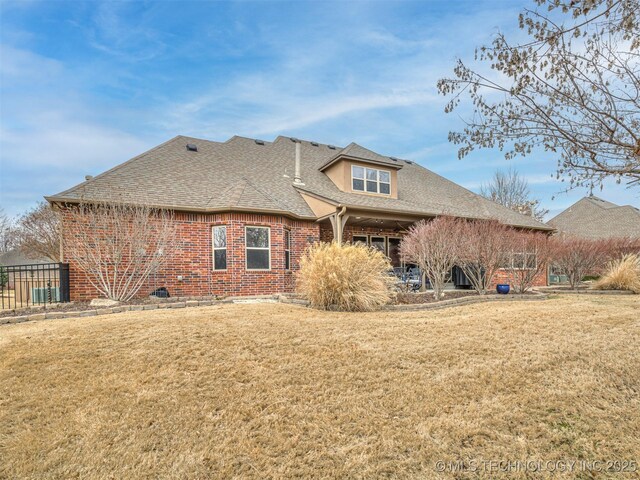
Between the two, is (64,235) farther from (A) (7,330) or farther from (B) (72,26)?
(B) (72,26)

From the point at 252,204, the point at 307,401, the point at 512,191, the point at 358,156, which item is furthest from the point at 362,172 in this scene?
the point at 512,191

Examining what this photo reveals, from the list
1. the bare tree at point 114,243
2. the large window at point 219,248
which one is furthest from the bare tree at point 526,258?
the bare tree at point 114,243

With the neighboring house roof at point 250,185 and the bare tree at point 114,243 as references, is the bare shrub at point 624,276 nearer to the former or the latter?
the neighboring house roof at point 250,185

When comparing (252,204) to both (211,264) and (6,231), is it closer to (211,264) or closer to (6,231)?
(211,264)

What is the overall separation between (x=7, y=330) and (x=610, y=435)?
27.5 ft

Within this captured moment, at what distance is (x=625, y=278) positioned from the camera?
40.5 feet

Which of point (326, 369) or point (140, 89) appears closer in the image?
point (326, 369)

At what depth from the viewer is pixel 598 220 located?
28516mm

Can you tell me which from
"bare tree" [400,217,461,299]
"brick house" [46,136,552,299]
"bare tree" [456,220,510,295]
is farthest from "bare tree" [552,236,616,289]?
"bare tree" [400,217,461,299]

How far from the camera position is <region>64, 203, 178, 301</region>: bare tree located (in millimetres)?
9000

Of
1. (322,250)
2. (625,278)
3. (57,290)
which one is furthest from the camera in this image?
(625,278)

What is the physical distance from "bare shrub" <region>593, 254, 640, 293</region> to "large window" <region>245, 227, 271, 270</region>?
1242 cm

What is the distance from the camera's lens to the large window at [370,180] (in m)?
15.0

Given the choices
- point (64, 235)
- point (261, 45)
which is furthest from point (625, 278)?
point (64, 235)
